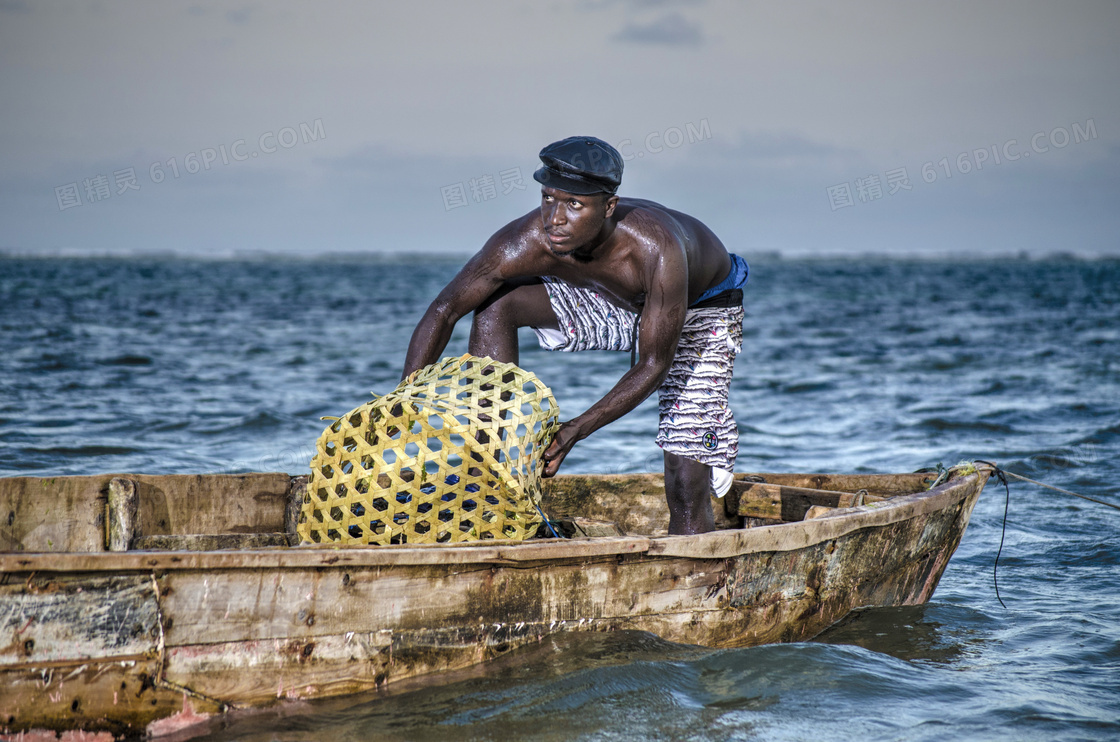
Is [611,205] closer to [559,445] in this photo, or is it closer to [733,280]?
[733,280]

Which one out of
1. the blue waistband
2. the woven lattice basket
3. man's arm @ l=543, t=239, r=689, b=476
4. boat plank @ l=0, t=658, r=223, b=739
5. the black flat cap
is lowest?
boat plank @ l=0, t=658, r=223, b=739

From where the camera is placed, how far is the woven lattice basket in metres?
3.67

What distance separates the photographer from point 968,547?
6.09 meters

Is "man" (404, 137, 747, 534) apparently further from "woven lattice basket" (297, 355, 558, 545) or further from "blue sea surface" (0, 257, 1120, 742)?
"blue sea surface" (0, 257, 1120, 742)

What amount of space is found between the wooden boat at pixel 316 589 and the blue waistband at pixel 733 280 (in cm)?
109

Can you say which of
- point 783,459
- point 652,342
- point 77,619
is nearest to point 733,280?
point 652,342

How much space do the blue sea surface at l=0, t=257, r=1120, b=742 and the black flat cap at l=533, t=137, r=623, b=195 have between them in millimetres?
1725

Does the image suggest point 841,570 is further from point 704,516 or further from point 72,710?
point 72,710

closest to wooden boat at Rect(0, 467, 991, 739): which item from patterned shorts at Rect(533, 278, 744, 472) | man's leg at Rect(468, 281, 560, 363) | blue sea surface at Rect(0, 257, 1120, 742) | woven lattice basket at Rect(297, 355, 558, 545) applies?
blue sea surface at Rect(0, 257, 1120, 742)

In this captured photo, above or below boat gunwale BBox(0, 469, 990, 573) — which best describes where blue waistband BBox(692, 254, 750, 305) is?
above

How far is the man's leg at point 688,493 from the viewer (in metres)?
4.33

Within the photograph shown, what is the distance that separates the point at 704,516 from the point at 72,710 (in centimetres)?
259

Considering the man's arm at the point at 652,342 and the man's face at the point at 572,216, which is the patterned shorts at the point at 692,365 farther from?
the man's face at the point at 572,216

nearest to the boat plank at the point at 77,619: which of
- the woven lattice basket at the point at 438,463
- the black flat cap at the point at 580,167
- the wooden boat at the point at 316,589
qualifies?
the wooden boat at the point at 316,589
